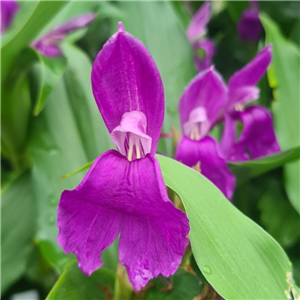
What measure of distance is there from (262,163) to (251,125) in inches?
3.1

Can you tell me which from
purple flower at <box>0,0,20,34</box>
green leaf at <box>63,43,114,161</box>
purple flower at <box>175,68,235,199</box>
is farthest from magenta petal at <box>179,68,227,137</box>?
purple flower at <box>0,0,20,34</box>

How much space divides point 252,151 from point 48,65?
0.32m

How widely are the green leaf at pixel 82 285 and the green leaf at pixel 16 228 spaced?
160 millimetres

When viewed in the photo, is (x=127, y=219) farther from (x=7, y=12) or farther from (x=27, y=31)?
(x=7, y=12)

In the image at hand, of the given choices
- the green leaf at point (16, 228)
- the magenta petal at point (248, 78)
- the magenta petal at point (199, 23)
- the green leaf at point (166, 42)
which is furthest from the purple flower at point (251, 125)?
the green leaf at point (16, 228)

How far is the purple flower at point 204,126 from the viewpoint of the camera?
553 mm

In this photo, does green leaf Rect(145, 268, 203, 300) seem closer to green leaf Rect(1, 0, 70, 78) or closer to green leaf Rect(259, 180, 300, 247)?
green leaf Rect(259, 180, 300, 247)

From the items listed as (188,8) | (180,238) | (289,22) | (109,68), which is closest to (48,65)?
(109,68)

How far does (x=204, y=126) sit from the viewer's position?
0.62 m

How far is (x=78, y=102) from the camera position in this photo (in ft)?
2.27

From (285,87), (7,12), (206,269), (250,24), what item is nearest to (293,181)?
(285,87)

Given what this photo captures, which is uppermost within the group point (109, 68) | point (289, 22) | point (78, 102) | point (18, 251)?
point (109, 68)

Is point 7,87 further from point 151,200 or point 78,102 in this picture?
point 151,200

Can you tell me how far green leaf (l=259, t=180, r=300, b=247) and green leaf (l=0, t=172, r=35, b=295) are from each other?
1.29ft
